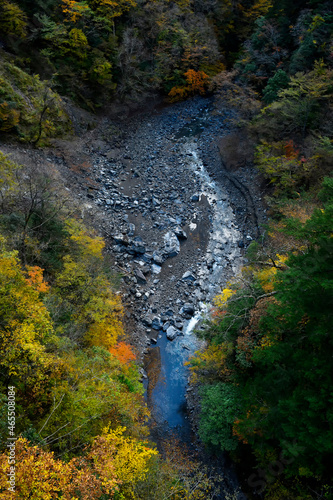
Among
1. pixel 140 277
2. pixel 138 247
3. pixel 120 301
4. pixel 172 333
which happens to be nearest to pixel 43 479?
pixel 120 301

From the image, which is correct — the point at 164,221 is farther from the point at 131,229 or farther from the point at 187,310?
the point at 187,310

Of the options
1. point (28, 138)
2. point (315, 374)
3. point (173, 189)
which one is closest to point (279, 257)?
point (315, 374)

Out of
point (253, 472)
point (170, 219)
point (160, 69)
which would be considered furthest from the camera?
point (160, 69)

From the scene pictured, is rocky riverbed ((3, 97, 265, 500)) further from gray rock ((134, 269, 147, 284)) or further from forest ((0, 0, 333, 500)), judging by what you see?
forest ((0, 0, 333, 500))

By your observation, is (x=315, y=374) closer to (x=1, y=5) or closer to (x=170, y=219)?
(x=170, y=219)

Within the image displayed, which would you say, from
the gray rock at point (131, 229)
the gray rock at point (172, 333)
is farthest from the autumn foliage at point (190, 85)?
the gray rock at point (172, 333)

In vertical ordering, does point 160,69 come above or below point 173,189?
above
